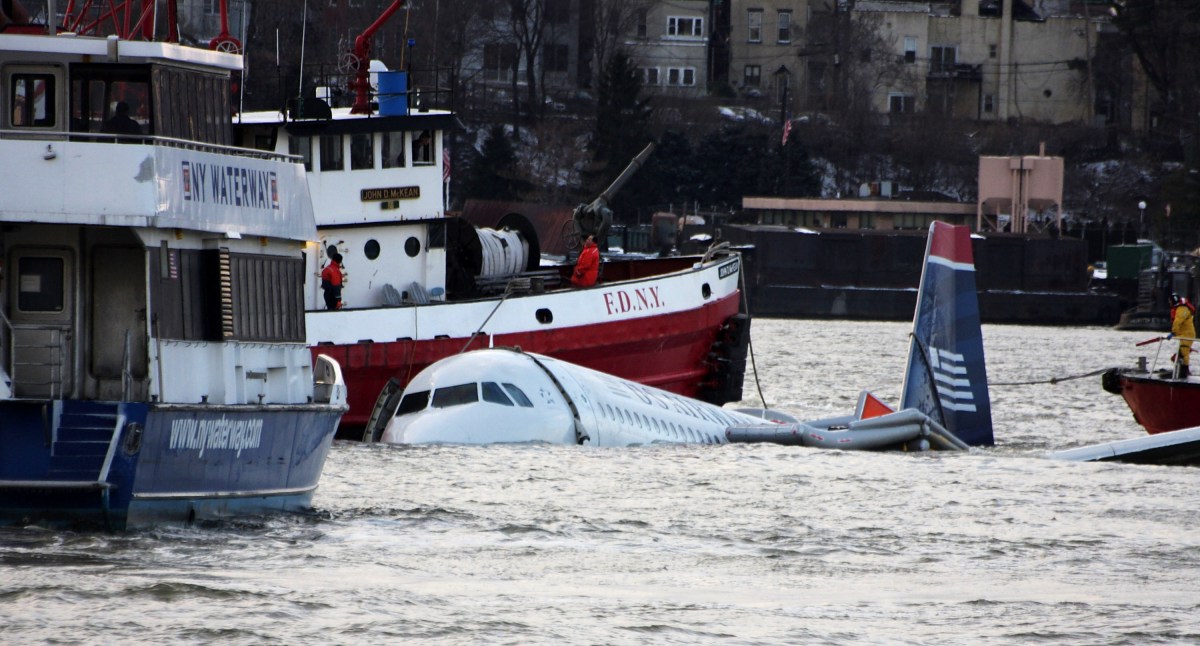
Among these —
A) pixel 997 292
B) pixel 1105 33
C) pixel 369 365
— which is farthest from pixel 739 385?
pixel 1105 33

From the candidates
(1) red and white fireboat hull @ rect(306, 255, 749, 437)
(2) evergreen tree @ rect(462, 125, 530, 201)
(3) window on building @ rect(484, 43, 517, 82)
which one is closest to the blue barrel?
(1) red and white fireboat hull @ rect(306, 255, 749, 437)

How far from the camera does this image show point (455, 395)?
28.3m

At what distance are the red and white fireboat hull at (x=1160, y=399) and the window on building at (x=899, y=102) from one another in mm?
87988

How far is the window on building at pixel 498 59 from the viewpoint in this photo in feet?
371

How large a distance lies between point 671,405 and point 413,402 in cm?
564

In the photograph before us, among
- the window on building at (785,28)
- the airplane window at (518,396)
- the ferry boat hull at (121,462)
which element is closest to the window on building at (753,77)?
the window on building at (785,28)

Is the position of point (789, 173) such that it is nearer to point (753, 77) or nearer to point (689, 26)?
point (753, 77)

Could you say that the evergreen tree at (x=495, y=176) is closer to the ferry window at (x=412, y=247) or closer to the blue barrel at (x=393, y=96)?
the blue barrel at (x=393, y=96)

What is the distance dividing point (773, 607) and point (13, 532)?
6.72 meters

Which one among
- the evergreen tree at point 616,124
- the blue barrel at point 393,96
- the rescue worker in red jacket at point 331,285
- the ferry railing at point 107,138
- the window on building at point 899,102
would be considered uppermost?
the window on building at point 899,102

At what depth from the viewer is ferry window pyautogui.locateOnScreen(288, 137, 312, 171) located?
35156 millimetres

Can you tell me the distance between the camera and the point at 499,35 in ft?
375

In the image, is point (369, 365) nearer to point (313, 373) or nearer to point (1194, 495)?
point (313, 373)

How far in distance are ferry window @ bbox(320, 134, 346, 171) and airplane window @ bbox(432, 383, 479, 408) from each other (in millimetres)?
8386
